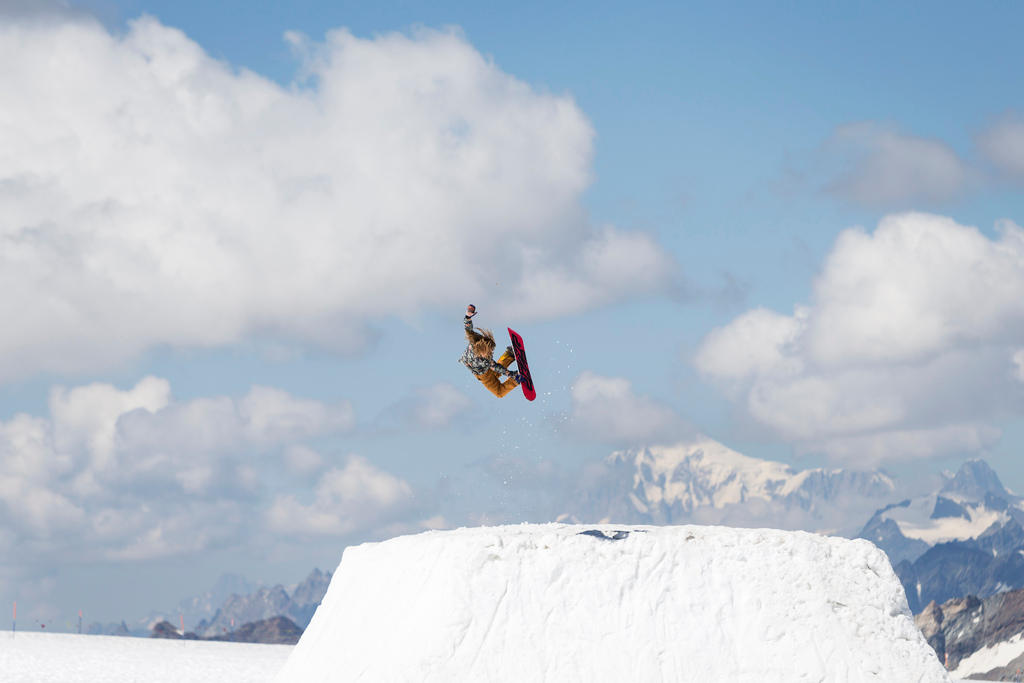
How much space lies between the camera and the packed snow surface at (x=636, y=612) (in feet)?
105

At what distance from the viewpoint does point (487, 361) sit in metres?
38.7

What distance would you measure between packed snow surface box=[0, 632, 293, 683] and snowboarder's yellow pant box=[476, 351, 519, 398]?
82.9ft

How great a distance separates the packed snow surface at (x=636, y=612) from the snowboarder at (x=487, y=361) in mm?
6091

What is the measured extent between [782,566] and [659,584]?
151 inches

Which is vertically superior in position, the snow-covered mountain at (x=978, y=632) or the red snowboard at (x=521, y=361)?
the snow-covered mountain at (x=978, y=632)

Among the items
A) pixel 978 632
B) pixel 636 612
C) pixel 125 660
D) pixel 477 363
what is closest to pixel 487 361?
pixel 477 363

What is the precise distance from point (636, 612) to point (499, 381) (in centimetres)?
1028

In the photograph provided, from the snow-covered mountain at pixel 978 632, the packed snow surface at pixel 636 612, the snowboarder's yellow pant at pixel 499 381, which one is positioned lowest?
the packed snow surface at pixel 636 612

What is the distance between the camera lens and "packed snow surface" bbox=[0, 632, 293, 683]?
5700 cm

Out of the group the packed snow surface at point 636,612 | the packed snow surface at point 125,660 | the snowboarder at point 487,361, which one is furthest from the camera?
the packed snow surface at point 125,660

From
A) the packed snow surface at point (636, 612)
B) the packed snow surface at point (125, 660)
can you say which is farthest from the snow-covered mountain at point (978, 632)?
the packed snow surface at point (636, 612)

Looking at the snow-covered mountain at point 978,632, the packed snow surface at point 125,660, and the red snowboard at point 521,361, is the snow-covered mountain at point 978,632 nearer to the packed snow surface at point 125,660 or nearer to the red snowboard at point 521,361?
the packed snow surface at point 125,660

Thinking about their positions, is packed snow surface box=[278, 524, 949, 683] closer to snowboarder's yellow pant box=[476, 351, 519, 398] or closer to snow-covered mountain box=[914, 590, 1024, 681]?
snowboarder's yellow pant box=[476, 351, 519, 398]

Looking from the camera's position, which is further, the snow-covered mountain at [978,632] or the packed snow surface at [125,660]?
the snow-covered mountain at [978,632]
